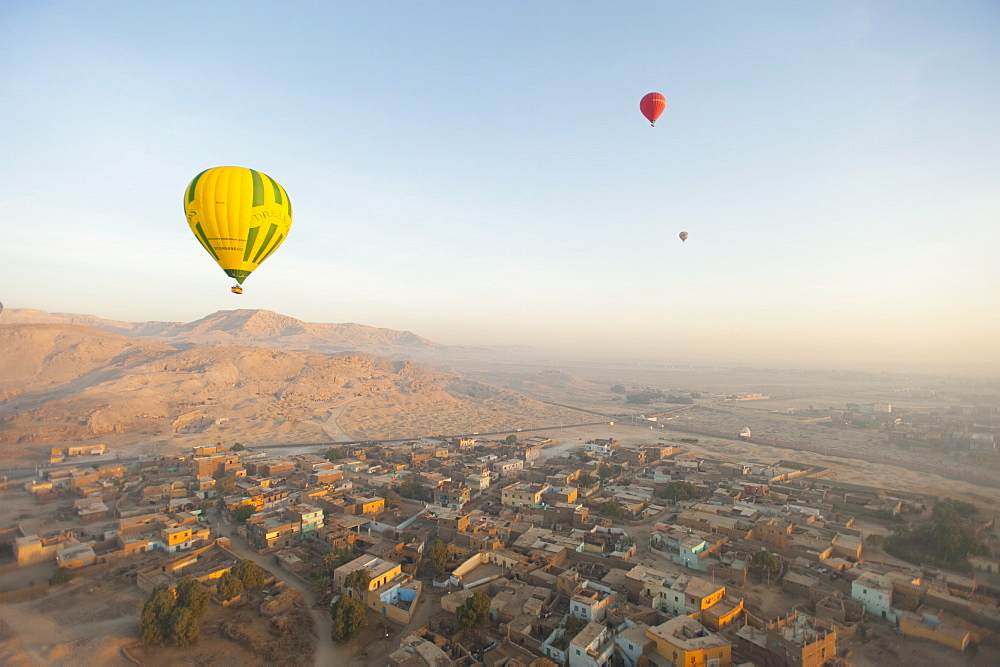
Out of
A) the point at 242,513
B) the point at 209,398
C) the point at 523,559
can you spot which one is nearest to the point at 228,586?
the point at 242,513

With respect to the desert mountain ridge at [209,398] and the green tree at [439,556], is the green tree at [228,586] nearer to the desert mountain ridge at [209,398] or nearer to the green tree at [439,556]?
the green tree at [439,556]

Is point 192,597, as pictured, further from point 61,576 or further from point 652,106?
point 652,106

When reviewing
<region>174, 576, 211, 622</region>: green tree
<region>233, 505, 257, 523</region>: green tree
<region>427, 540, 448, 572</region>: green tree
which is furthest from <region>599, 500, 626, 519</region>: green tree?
<region>233, 505, 257, 523</region>: green tree

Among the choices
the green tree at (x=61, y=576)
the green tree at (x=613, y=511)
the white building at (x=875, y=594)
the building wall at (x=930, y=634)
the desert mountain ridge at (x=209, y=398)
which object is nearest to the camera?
the building wall at (x=930, y=634)

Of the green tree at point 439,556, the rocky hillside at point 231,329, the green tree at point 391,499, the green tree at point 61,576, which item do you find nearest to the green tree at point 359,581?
the green tree at point 439,556

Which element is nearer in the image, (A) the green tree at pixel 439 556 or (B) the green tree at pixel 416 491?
(A) the green tree at pixel 439 556

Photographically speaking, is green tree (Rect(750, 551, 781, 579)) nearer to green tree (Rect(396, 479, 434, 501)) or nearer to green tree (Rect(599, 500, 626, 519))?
green tree (Rect(599, 500, 626, 519))
